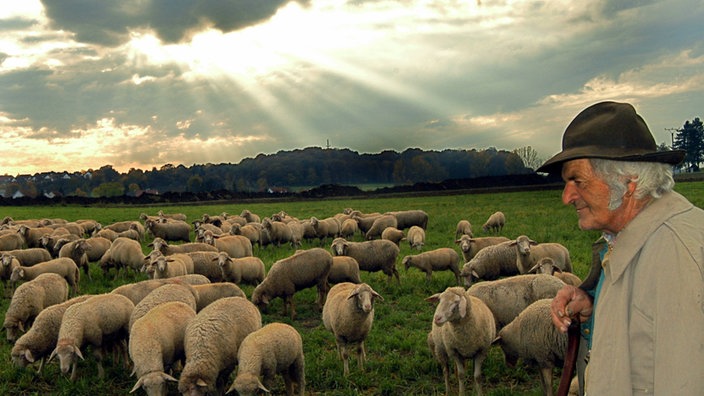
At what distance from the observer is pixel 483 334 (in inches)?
264

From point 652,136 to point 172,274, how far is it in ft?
38.2

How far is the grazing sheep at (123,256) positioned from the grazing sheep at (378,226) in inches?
424

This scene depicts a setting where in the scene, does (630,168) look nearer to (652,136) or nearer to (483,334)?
(652,136)

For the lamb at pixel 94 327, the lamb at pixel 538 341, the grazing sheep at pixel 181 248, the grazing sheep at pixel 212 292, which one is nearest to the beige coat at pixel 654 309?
the lamb at pixel 538 341

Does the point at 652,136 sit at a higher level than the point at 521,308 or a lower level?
higher

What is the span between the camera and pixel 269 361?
642 cm

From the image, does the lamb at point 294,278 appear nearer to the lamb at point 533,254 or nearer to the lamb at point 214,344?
the lamb at point 214,344

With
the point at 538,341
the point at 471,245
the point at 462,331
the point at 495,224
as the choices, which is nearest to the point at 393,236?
the point at 471,245

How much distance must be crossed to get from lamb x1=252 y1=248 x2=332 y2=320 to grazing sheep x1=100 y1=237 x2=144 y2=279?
6.19 m

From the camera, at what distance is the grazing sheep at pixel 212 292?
931cm

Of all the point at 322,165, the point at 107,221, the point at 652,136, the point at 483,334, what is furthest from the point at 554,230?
the point at 322,165

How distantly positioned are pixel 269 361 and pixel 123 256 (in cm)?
1120

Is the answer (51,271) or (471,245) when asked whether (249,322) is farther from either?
(471,245)

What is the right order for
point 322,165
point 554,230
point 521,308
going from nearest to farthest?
point 521,308 < point 554,230 < point 322,165
